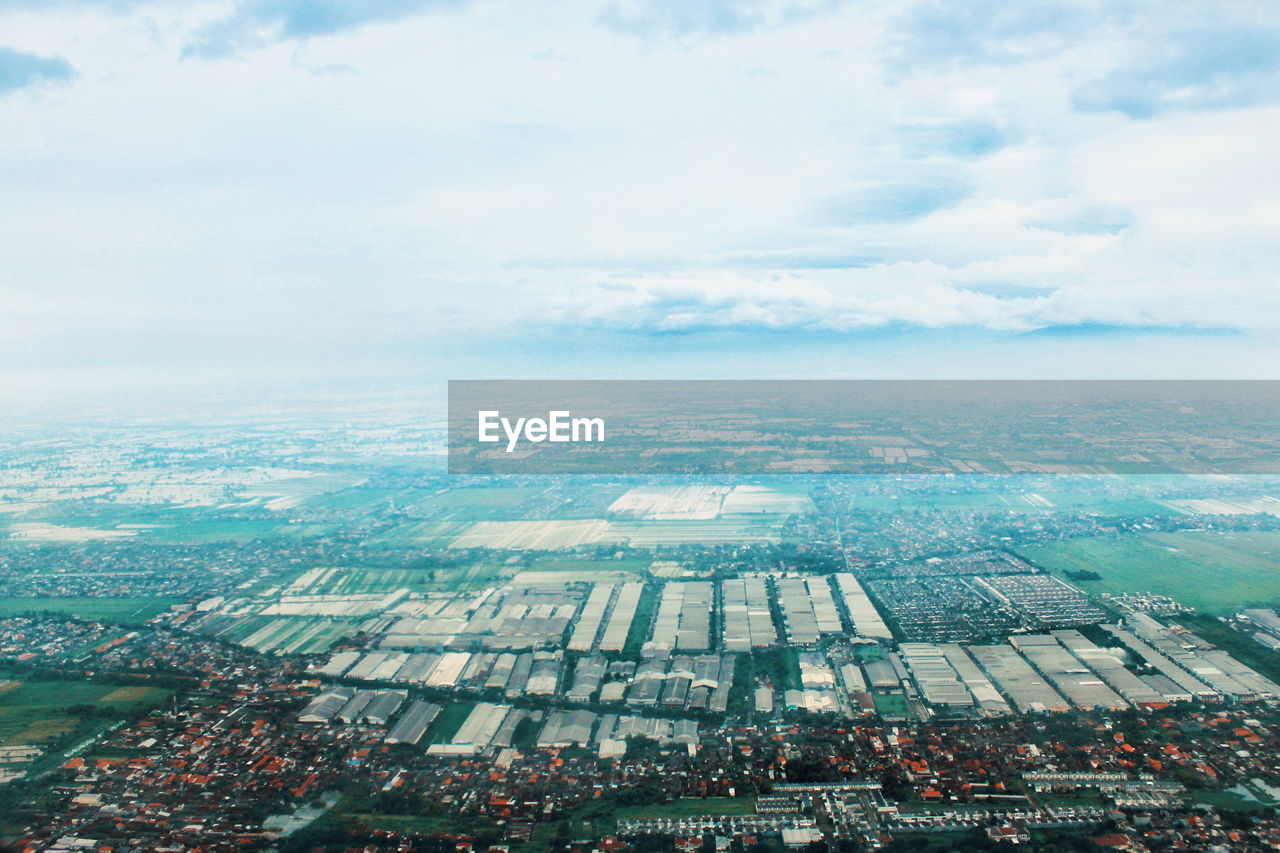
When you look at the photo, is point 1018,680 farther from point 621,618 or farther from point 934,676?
point 621,618

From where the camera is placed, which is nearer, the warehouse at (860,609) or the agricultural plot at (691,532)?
the warehouse at (860,609)

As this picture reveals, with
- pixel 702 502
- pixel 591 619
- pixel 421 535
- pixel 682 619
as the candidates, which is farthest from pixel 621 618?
pixel 702 502

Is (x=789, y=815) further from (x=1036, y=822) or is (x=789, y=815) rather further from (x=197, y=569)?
(x=197, y=569)

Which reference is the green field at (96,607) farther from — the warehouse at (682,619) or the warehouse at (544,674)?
the warehouse at (682,619)

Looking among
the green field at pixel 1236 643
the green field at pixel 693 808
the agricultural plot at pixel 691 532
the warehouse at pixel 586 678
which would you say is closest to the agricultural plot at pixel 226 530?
the agricultural plot at pixel 691 532

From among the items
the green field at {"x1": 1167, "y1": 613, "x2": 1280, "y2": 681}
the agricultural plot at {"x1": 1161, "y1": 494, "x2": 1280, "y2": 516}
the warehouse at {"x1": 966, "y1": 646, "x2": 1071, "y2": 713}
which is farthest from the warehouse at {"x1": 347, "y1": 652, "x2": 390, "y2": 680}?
the agricultural plot at {"x1": 1161, "y1": 494, "x2": 1280, "y2": 516}

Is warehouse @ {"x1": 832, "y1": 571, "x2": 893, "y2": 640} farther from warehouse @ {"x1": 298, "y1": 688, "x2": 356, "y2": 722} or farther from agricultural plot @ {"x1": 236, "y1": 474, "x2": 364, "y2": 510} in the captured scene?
agricultural plot @ {"x1": 236, "y1": 474, "x2": 364, "y2": 510}
